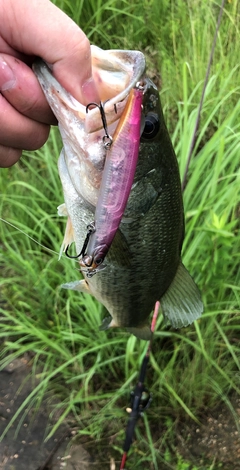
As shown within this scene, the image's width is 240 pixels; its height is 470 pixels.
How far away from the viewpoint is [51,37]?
0.83 meters

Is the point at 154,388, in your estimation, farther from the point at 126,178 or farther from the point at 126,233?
the point at 126,178

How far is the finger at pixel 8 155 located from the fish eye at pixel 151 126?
1.28 ft

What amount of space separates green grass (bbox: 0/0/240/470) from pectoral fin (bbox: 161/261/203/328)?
337 millimetres

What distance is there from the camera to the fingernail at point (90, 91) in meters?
0.89

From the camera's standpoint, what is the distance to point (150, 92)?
36.7 inches

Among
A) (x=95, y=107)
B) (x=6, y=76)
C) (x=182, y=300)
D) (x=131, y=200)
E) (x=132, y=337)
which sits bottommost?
(x=132, y=337)

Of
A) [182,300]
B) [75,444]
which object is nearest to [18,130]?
[182,300]

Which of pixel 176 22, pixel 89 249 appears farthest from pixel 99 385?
pixel 176 22

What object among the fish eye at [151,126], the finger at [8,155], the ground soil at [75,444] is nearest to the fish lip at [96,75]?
the fish eye at [151,126]

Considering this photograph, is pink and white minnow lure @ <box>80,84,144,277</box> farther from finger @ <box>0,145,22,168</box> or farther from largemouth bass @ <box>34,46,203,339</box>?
finger @ <box>0,145,22,168</box>

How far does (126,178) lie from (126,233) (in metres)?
0.35

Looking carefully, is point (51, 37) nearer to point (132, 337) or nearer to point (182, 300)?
point (182, 300)

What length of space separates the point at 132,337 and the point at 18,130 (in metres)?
1.24

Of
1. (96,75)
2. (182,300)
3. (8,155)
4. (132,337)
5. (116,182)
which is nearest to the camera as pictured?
(116,182)
